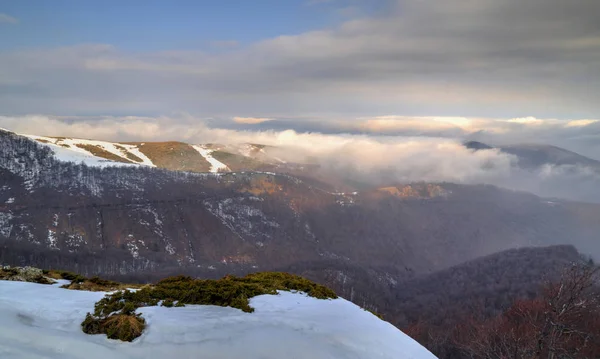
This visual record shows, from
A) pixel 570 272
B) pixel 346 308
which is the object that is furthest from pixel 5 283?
pixel 570 272

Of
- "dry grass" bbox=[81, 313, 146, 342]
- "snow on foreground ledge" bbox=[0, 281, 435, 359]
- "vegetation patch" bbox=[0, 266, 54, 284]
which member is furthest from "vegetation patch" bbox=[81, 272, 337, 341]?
"vegetation patch" bbox=[0, 266, 54, 284]

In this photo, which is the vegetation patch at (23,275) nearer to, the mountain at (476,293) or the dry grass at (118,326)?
the dry grass at (118,326)

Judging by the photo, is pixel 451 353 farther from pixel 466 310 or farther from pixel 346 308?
pixel 346 308

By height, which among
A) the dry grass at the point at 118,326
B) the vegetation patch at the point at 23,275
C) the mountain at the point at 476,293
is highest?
the dry grass at the point at 118,326

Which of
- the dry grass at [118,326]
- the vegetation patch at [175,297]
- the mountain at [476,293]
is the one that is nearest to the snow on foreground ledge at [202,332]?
the dry grass at [118,326]

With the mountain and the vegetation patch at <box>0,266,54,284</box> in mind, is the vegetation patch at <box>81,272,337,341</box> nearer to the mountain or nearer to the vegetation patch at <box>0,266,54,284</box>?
the vegetation patch at <box>0,266,54,284</box>

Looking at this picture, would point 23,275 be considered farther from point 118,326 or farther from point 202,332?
point 202,332
